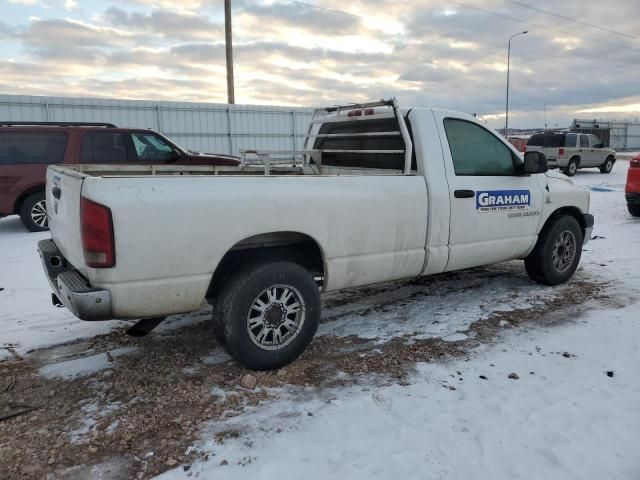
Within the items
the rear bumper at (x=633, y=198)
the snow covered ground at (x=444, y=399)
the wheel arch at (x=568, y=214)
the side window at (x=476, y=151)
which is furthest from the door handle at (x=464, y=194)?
the rear bumper at (x=633, y=198)

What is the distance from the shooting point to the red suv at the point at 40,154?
882cm

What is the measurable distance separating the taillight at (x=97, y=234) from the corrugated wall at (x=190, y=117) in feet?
54.4

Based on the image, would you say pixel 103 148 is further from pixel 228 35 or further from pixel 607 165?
pixel 607 165

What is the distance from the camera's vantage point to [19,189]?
8875 millimetres

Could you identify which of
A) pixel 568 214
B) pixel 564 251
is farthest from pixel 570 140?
pixel 564 251

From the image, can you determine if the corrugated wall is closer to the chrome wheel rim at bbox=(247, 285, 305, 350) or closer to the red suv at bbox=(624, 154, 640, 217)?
the red suv at bbox=(624, 154, 640, 217)

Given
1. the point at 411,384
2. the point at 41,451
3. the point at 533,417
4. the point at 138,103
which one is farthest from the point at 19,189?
the point at 138,103

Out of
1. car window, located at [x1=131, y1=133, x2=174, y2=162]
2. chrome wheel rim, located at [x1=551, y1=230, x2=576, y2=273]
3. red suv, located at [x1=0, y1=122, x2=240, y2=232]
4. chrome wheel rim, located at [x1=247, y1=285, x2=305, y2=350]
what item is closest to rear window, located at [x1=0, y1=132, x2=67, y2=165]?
red suv, located at [x1=0, y1=122, x2=240, y2=232]

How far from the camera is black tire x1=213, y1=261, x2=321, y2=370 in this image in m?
3.41

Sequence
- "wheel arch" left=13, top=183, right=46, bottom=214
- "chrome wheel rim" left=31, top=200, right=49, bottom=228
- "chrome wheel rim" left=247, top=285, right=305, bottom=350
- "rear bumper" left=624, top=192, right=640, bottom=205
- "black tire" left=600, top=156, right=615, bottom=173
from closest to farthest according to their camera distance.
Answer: "chrome wheel rim" left=247, top=285, right=305, bottom=350
"wheel arch" left=13, top=183, right=46, bottom=214
"chrome wheel rim" left=31, top=200, right=49, bottom=228
"rear bumper" left=624, top=192, right=640, bottom=205
"black tire" left=600, top=156, right=615, bottom=173

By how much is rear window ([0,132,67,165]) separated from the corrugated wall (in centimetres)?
939

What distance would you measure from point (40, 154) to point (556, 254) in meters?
8.24

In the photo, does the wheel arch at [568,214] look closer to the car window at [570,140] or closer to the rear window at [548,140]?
the rear window at [548,140]

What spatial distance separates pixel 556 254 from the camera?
5.60 metres
